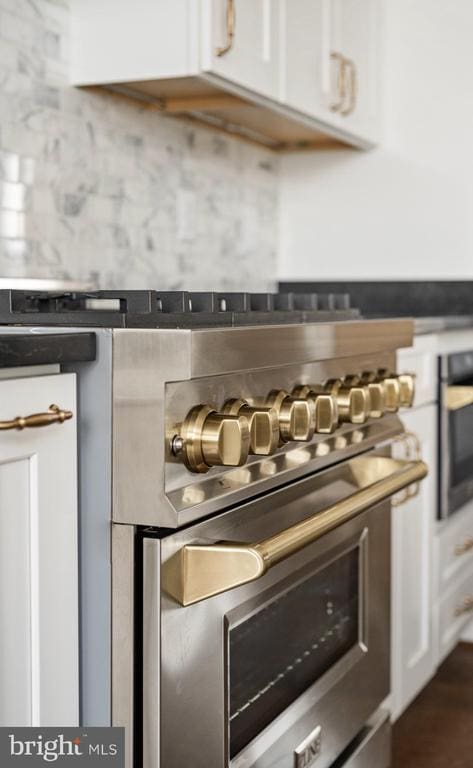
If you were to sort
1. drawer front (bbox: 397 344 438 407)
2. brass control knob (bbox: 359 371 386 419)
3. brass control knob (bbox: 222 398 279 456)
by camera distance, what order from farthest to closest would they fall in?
drawer front (bbox: 397 344 438 407) < brass control knob (bbox: 359 371 386 419) < brass control knob (bbox: 222 398 279 456)

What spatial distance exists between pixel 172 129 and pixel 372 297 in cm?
94

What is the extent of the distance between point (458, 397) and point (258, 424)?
155 cm

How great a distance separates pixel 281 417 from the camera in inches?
49.6

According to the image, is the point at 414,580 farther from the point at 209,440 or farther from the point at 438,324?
the point at 209,440

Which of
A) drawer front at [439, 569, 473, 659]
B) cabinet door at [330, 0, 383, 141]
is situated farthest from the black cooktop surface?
cabinet door at [330, 0, 383, 141]

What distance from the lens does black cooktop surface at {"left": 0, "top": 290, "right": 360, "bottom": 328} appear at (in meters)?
1.13

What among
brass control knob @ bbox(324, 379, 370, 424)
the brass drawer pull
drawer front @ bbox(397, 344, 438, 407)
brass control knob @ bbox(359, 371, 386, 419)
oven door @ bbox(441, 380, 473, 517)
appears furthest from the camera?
the brass drawer pull

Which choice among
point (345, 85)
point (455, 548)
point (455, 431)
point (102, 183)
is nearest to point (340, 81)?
point (345, 85)

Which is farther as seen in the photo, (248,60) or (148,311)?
(248,60)

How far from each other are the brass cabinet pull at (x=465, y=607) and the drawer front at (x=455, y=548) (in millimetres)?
82

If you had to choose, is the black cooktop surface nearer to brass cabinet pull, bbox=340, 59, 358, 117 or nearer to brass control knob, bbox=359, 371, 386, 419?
brass control knob, bbox=359, 371, 386, 419

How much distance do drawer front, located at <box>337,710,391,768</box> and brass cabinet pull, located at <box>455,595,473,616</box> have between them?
0.94 meters

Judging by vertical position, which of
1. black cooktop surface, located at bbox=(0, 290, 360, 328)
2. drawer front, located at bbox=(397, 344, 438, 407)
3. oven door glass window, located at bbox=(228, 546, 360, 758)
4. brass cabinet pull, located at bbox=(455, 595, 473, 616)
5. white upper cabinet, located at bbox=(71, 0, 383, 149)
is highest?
white upper cabinet, located at bbox=(71, 0, 383, 149)

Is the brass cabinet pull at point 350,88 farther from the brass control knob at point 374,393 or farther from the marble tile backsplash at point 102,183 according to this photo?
the brass control knob at point 374,393
